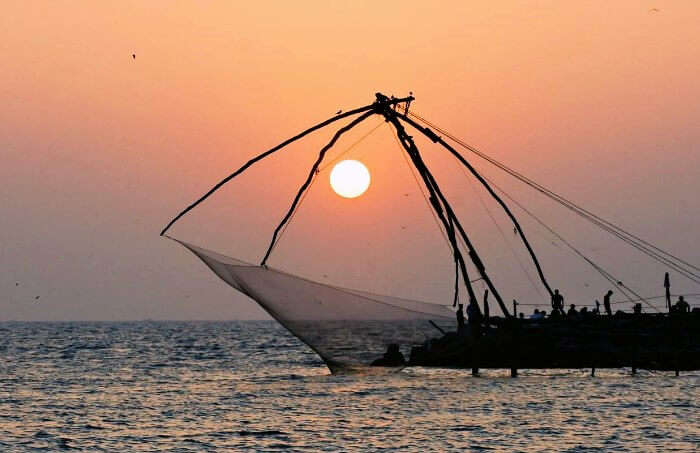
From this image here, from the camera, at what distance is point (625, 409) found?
26516 mm

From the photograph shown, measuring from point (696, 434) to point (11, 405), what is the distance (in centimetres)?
1708

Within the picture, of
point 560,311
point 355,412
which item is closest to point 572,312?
point 560,311

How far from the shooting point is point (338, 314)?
29422 mm

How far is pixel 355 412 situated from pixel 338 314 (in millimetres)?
3352

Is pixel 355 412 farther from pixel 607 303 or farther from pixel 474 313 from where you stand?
pixel 607 303

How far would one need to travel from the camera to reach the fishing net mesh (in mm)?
27750

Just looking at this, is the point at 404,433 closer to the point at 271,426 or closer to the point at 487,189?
the point at 271,426

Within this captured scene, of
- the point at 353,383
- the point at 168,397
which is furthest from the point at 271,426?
the point at 353,383

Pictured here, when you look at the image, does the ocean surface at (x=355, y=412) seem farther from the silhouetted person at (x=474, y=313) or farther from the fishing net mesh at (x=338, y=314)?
the silhouetted person at (x=474, y=313)

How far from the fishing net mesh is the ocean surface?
1130 millimetres

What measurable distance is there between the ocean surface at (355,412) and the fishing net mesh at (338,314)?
1.13 m

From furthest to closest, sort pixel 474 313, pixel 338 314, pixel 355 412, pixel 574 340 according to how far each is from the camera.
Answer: pixel 574 340 → pixel 474 313 → pixel 338 314 → pixel 355 412

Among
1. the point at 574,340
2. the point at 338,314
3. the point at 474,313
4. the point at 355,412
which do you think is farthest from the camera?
the point at 574,340

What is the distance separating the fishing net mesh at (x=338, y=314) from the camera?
1093 inches
